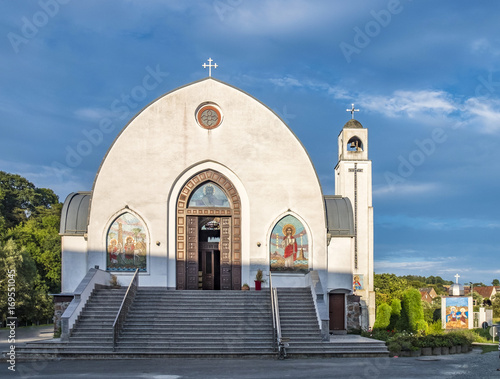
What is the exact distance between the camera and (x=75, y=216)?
26281mm

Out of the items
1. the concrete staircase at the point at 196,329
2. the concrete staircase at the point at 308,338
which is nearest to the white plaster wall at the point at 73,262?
the concrete staircase at the point at 196,329

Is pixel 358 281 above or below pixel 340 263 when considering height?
below

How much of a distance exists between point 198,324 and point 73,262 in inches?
290

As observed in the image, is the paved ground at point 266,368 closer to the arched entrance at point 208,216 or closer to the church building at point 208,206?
the church building at point 208,206

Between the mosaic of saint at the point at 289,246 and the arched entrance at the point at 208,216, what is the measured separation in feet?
4.82

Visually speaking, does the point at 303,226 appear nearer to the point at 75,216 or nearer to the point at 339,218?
the point at 339,218

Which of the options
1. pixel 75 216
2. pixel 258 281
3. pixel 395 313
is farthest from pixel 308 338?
pixel 395 313

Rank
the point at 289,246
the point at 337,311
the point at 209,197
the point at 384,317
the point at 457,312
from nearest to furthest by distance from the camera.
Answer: the point at 289,246
the point at 337,311
the point at 209,197
the point at 457,312
the point at 384,317

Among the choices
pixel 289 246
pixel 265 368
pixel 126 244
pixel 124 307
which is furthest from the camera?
pixel 289 246

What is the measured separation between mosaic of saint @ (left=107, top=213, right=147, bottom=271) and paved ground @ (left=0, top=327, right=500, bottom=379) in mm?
7207

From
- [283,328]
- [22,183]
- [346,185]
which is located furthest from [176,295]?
[22,183]

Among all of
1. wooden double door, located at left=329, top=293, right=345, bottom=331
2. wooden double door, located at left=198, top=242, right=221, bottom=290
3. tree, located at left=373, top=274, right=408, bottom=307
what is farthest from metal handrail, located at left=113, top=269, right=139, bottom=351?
tree, located at left=373, top=274, right=408, bottom=307

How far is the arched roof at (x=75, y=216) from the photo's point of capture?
26.0 meters

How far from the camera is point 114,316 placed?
21.1 m
